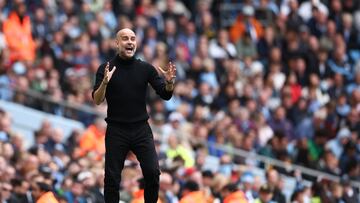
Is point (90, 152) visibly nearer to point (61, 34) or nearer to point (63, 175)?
point (63, 175)

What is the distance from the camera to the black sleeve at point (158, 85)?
13203 millimetres

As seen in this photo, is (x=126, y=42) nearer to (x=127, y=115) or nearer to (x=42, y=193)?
(x=127, y=115)

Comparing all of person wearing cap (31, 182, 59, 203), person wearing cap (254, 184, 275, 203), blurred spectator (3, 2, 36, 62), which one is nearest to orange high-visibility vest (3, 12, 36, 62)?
blurred spectator (3, 2, 36, 62)

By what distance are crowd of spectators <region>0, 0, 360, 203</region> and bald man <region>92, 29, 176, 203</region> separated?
370cm

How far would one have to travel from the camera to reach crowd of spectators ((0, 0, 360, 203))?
18.8 meters

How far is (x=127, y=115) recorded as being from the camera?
43.9 feet

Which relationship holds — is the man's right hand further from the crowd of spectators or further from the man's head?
the crowd of spectators

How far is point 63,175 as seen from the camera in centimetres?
1772

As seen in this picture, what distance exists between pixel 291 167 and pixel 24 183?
6291mm

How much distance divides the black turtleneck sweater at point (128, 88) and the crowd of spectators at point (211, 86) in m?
3.81

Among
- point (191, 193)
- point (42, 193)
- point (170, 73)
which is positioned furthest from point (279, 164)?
point (170, 73)

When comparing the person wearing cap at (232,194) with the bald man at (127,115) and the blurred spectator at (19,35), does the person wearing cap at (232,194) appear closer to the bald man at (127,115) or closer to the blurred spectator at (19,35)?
the bald man at (127,115)

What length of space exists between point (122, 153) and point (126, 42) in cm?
112

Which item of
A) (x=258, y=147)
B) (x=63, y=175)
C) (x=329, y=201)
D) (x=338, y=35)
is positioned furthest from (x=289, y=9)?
(x=63, y=175)
